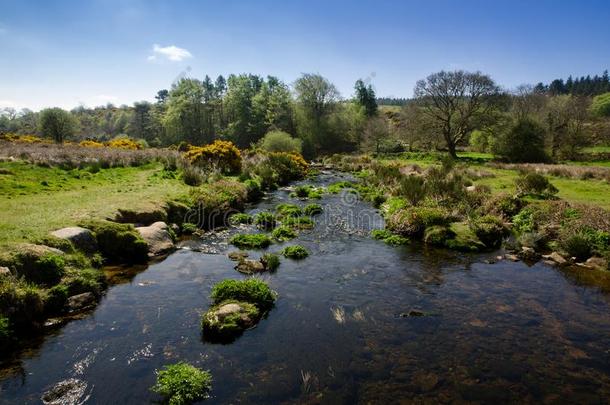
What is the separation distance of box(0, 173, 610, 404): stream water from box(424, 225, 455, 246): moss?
3278 millimetres

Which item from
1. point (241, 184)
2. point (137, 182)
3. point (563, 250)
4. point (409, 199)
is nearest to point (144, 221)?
point (137, 182)

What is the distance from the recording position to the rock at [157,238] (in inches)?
669

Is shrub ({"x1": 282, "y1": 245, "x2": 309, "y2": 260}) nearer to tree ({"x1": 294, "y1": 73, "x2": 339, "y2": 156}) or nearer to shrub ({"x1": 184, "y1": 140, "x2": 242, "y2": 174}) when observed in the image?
shrub ({"x1": 184, "y1": 140, "x2": 242, "y2": 174})

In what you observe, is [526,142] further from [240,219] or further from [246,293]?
[246,293]

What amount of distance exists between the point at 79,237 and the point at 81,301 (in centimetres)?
339

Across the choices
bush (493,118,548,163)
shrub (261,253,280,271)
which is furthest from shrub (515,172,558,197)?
bush (493,118,548,163)

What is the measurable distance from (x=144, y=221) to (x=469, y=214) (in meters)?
18.2

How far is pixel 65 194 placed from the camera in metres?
21.2

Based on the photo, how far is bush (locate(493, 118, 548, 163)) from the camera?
47875mm

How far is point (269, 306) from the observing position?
1224cm

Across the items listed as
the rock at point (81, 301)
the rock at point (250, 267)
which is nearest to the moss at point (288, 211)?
the rock at point (250, 267)

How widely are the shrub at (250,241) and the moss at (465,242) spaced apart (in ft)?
30.5

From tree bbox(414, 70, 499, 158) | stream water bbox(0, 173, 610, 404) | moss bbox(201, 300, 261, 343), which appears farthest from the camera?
tree bbox(414, 70, 499, 158)

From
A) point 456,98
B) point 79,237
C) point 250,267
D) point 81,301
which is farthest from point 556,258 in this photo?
point 456,98
